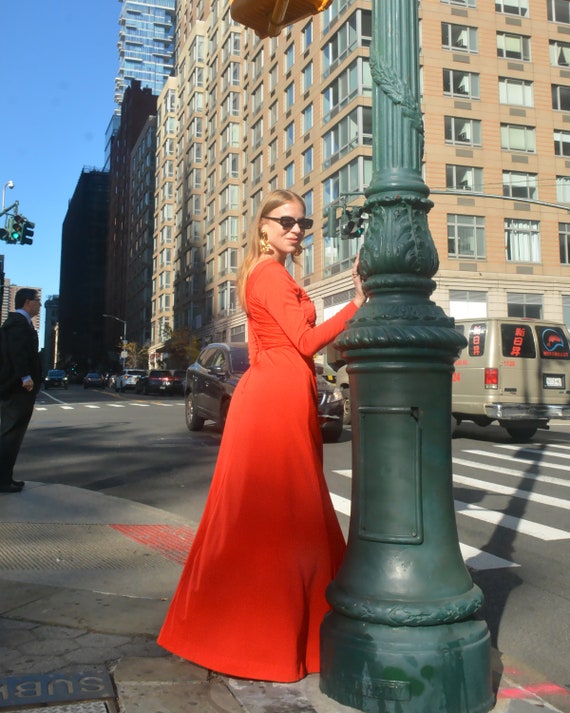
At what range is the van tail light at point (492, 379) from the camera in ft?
40.4

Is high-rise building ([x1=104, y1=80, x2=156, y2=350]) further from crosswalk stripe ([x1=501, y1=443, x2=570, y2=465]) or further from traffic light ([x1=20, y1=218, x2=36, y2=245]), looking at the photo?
crosswalk stripe ([x1=501, y1=443, x2=570, y2=465])

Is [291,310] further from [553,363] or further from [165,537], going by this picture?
[553,363]

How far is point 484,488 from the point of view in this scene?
7730 millimetres

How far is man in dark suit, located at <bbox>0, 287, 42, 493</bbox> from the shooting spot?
6.26m

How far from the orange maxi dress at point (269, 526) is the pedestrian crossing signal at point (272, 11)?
141 centimetres

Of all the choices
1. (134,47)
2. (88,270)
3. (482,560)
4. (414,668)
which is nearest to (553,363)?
(482,560)

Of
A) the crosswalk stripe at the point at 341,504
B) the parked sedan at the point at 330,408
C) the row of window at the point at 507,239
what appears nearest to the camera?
the crosswalk stripe at the point at 341,504

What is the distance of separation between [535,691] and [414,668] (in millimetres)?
794

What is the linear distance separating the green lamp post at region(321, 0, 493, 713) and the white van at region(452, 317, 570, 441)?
10.1m

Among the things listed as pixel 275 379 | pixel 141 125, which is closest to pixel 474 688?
pixel 275 379

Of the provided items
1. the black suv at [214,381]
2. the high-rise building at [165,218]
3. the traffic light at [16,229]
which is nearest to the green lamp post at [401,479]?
the black suv at [214,381]

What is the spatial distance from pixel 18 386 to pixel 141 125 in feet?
392

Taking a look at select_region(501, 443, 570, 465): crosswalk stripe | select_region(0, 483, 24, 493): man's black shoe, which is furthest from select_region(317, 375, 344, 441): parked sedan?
select_region(0, 483, 24, 493): man's black shoe

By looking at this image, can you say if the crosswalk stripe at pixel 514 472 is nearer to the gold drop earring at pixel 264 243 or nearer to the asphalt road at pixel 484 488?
the asphalt road at pixel 484 488
